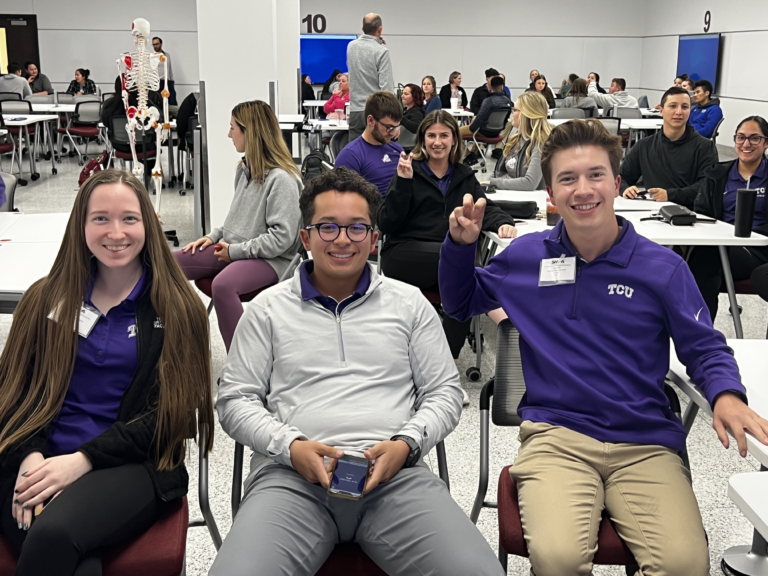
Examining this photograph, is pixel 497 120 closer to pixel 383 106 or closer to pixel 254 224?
pixel 383 106

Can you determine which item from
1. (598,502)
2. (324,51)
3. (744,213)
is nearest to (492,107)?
(324,51)

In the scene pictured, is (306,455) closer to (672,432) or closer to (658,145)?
(672,432)

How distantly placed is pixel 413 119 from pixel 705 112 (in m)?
3.89

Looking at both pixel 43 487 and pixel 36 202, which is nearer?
pixel 43 487

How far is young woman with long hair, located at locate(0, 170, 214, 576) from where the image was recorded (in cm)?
155

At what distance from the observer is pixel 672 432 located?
176 cm

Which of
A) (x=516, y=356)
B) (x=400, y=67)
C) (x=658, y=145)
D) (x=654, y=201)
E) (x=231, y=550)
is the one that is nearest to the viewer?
(x=231, y=550)

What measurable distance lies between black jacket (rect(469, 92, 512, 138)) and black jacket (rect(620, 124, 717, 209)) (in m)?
5.44

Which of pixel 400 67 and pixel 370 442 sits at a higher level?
pixel 400 67

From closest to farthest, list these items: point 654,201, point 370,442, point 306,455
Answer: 1. point 306,455
2. point 370,442
3. point 654,201

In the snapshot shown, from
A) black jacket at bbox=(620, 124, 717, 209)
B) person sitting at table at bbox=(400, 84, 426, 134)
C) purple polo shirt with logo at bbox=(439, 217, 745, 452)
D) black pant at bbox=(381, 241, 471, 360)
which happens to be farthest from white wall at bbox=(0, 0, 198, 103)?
purple polo shirt with logo at bbox=(439, 217, 745, 452)

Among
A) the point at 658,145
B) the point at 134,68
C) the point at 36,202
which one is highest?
the point at 134,68

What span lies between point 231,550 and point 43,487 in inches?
16.3

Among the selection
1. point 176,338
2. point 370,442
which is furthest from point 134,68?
point 370,442
